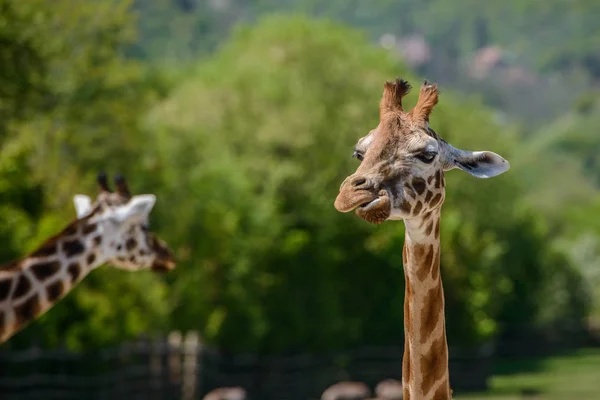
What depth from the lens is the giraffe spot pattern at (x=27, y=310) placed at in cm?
1501

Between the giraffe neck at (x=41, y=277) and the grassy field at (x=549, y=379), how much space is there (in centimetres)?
3606

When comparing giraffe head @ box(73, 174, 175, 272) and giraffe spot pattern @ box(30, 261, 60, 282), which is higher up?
giraffe head @ box(73, 174, 175, 272)

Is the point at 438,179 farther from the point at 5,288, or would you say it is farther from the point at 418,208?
the point at 5,288

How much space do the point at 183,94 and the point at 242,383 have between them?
14711mm

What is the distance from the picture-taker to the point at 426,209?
369 inches

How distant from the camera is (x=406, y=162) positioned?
9250 millimetres

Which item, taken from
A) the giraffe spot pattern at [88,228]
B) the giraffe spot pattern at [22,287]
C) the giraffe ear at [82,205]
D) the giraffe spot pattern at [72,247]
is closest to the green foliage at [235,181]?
the giraffe ear at [82,205]

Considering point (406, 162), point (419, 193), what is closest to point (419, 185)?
point (419, 193)

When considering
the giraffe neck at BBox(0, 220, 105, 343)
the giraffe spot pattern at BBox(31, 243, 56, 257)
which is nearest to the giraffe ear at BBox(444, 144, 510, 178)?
the giraffe neck at BBox(0, 220, 105, 343)

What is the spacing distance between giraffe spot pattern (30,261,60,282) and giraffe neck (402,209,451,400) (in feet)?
20.8

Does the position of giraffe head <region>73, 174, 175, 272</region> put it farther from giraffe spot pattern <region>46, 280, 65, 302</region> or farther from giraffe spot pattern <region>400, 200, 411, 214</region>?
giraffe spot pattern <region>400, 200, 411, 214</region>

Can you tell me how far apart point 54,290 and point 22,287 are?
0.31 meters

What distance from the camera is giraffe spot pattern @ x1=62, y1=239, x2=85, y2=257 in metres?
15.6

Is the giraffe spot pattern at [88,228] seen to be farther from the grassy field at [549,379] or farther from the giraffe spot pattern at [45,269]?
the grassy field at [549,379]
